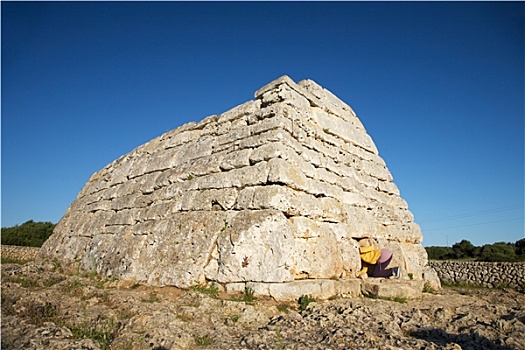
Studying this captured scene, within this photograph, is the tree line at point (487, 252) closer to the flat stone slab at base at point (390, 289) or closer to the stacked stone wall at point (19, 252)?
the flat stone slab at base at point (390, 289)

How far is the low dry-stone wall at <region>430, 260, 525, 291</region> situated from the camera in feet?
43.6

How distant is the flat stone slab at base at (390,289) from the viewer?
5.33 meters

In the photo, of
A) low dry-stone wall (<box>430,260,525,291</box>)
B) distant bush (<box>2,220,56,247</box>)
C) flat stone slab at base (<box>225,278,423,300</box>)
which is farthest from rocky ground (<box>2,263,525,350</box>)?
distant bush (<box>2,220,56,247</box>)

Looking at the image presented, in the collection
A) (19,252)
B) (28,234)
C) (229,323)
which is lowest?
(229,323)

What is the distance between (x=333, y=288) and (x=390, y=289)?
101 cm

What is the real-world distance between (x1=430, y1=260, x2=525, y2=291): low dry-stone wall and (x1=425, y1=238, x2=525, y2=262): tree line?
11.2 meters

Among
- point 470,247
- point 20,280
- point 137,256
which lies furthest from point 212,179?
point 470,247

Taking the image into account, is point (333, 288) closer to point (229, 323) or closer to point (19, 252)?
point (229, 323)

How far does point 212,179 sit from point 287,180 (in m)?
1.64

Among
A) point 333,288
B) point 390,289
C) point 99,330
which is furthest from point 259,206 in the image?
point 99,330

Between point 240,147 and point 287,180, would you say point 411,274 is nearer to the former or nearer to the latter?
point 287,180

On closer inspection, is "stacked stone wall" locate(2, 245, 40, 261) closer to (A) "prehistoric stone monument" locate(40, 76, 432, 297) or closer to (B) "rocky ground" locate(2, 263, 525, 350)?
(A) "prehistoric stone monument" locate(40, 76, 432, 297)

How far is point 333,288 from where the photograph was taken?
5.12 meters

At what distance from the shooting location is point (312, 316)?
382 cm
